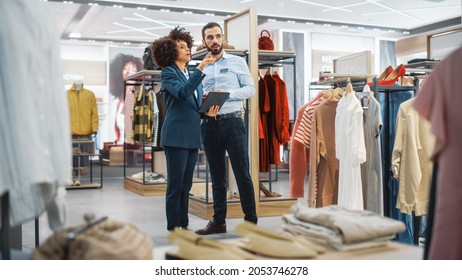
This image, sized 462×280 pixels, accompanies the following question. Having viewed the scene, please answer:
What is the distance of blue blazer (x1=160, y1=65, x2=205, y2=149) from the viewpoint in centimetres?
384

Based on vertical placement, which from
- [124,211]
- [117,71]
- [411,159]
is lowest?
[124,211]

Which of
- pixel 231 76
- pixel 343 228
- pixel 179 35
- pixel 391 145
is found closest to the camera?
pixel 343 228

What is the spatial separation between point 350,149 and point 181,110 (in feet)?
3.91

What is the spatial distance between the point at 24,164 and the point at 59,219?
213 mm

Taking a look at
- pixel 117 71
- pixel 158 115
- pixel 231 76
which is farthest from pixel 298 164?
pixel 117 71

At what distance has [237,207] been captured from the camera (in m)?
5.33

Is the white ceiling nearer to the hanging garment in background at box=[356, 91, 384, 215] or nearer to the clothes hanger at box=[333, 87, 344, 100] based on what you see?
the clothes hanger at box=[333, 87, 344, 100]

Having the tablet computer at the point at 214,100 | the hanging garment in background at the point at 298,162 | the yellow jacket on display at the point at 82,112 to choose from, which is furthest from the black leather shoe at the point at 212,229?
the yellow jacket on display at the point at 82,112

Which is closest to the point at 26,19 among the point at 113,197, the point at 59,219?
A: the point at 59,219

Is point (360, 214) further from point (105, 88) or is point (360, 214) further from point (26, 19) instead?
point (105, 88)

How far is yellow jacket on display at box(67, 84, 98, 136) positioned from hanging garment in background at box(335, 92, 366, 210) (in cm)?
530

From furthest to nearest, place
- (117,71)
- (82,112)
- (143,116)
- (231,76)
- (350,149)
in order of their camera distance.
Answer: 1. (117,71)
2. (82,112)
3. (143,116)
4. (231,76)
5. (350,149)

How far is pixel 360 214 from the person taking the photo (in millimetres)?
1657

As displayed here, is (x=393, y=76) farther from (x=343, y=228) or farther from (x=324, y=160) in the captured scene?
(x=343, y=228)
